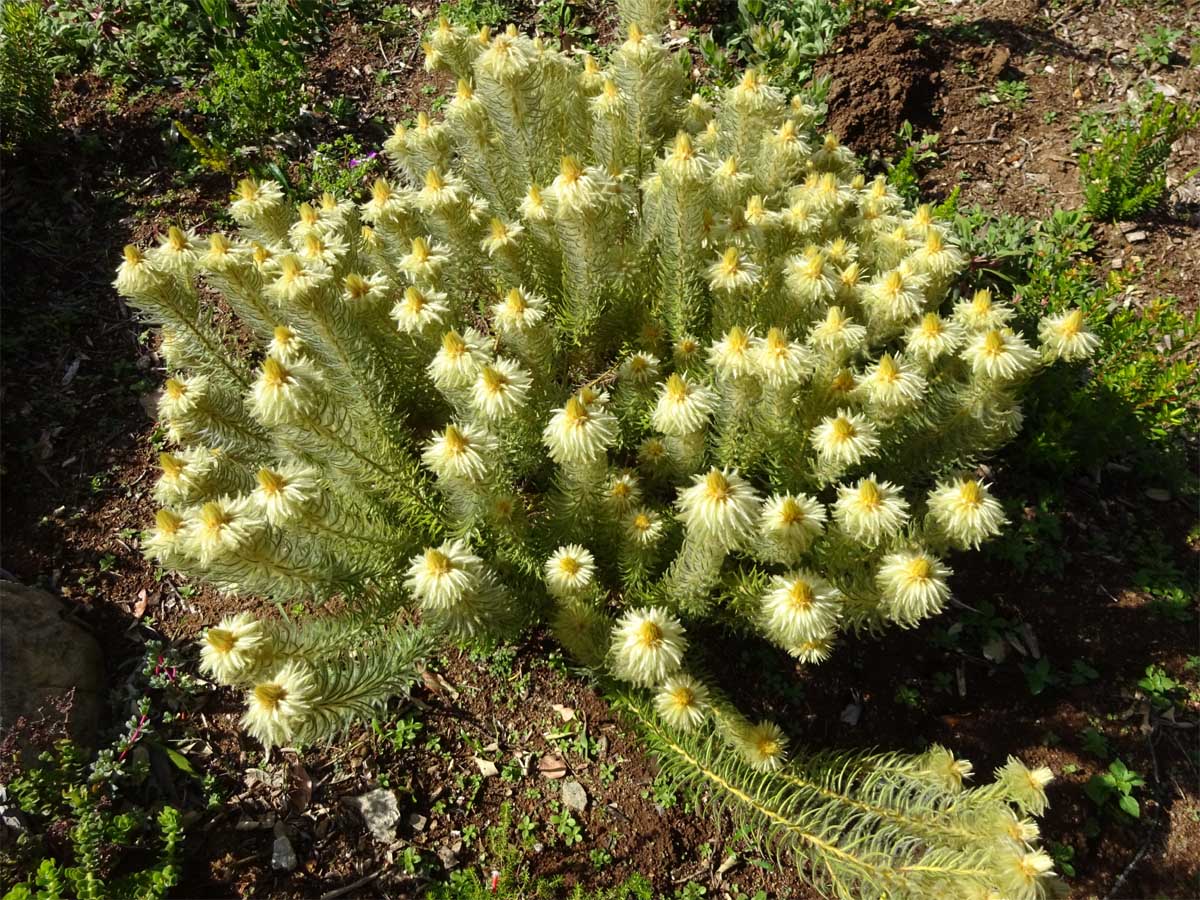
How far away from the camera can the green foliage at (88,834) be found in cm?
214

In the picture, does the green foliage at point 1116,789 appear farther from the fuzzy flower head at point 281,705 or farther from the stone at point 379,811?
the fuzzy flower head at point 281,705

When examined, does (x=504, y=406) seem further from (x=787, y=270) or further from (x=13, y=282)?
(x=13, y=282)

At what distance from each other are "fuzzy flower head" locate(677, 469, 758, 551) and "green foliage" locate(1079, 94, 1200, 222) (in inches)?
124

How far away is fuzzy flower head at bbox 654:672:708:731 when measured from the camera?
1866mm

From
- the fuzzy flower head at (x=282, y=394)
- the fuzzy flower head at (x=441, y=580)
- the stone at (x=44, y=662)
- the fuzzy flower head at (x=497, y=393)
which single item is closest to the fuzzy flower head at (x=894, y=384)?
the fuzzy flower head at (x=497, y=393)

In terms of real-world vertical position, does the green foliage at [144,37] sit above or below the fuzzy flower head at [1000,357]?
below

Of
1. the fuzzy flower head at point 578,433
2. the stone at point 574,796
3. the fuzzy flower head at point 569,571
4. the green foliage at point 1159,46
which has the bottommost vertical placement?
the stone at point 574,796

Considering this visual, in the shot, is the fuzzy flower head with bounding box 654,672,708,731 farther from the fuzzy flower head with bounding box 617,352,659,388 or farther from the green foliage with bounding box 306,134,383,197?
the green foliage with bounding box 306,134,383,197

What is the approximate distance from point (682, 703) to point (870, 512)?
0.65m

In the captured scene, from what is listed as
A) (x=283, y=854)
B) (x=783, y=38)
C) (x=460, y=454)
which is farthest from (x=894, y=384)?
(x=783, y=38)

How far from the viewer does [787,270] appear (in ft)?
7.64

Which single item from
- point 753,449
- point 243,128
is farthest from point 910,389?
point 243,128

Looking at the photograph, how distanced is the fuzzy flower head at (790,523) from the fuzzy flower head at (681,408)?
28 cm

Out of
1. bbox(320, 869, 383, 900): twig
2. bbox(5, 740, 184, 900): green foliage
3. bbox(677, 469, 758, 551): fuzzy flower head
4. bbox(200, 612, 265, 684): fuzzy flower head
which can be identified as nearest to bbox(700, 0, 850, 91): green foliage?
bbox(677, 469, 758, 551): fuzzy flower head
